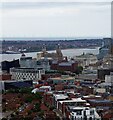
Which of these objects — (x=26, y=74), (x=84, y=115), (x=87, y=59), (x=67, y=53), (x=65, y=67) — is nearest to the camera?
(x=84, y=115)

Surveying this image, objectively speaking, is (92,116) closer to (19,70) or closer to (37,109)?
(37,109)

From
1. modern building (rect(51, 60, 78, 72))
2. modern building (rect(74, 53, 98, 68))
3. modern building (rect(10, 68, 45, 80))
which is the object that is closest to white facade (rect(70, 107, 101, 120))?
modern building (rect(10, 68, 45, 80))

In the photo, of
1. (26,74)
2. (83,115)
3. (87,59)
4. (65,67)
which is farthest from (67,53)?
(83,115)

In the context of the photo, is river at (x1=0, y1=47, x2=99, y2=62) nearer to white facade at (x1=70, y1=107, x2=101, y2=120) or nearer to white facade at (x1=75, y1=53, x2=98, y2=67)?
white facade at (x1=75, y1=53, x2=98, y2=67)

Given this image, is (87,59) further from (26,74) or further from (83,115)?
(83,115)

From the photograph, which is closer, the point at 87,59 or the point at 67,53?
the point at 87,59

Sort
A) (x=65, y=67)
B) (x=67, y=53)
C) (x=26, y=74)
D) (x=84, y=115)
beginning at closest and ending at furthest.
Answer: (x=84, y=115)
(x=26, y=74)
(x=65, y=67)
(x=67, y=53)

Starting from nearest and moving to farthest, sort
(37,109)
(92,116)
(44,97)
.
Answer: (92,116)
(37,109)
(44,97)

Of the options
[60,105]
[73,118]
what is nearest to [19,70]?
[60,105]

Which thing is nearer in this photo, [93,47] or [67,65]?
[67,65]

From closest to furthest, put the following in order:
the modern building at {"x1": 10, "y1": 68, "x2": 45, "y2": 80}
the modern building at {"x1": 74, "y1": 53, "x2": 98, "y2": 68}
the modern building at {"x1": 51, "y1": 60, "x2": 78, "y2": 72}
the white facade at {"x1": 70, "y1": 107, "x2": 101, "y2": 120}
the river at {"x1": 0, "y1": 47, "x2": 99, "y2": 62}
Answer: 1. the white facade at {"x1": 70, "y1": 107, "x2": 101, "y2": 120}
2. the modern building at {"x1": 10, "y1": 68, "x2": 45, "y2": 80}
3. the modern building at {"x1": 51, "y1": 60, "x2": 78, "y2": 72}
4. the modern building at {"x1": 74, "y1": 53, "x2": 98, "y2": 68}
5. the river at {"x1": 0, "y1": 47, "x2": 99, "y2": 62}

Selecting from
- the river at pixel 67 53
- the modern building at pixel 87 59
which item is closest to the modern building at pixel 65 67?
the modern building at pixel 87 59
